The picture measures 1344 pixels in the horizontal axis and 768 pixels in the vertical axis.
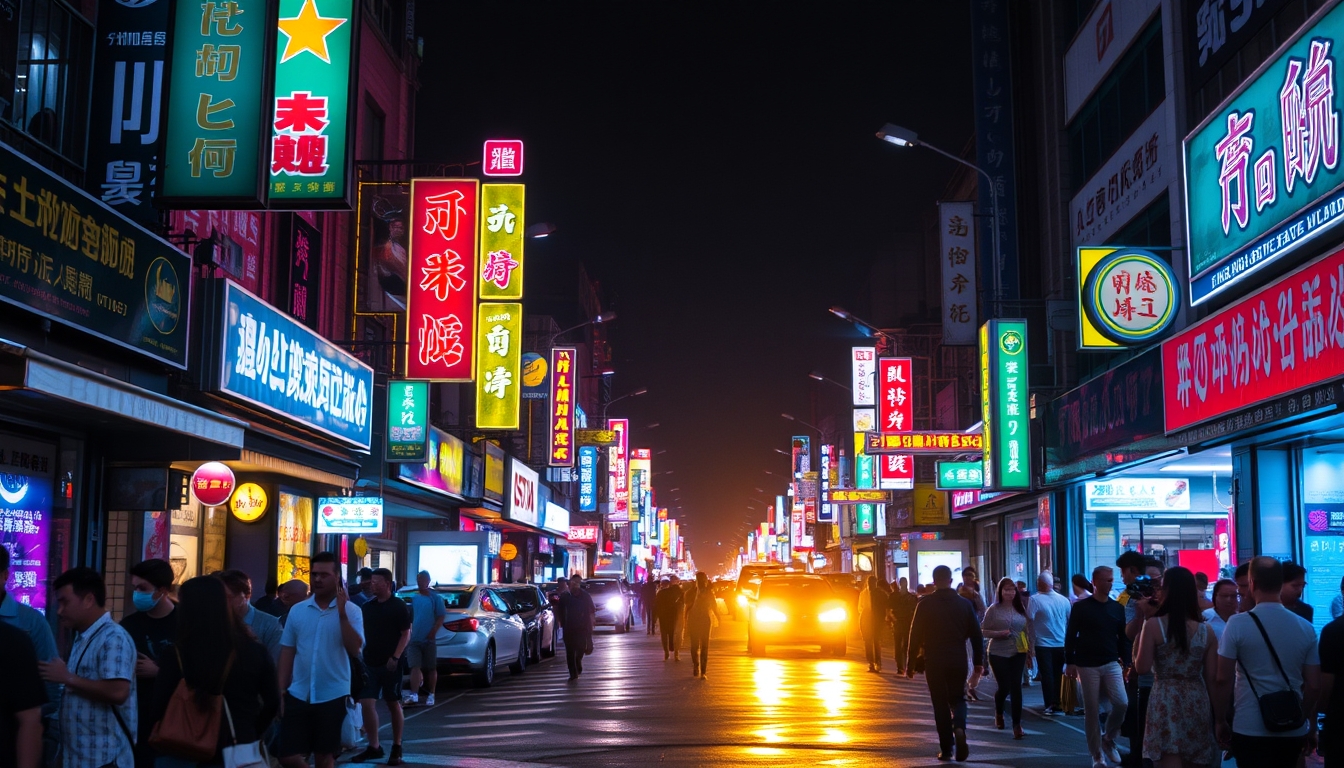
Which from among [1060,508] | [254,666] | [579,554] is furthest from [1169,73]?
[579,554]

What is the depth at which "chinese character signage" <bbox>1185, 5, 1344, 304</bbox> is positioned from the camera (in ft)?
48.8

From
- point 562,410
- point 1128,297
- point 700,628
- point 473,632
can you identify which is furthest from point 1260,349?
point 562,410

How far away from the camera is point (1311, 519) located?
17984 millimetres

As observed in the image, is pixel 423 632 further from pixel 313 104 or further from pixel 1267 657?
pixel 1267 657

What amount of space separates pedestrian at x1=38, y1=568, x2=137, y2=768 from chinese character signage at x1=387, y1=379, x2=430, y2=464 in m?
20.3

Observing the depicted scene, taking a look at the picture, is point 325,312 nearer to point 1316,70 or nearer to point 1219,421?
point 1219,421

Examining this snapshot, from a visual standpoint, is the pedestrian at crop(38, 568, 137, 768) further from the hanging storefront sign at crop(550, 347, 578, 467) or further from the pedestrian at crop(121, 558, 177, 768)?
the hanging storefront sign at crop(550, 347, 578, 467)

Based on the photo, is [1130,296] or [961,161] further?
[961,161]

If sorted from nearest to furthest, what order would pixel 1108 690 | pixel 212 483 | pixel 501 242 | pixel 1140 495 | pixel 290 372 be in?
pixel 1108 690 < pixel 212 483 < pixel 290 372 < pixel 1140 495 < pixel 501 242

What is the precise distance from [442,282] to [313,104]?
1013cm

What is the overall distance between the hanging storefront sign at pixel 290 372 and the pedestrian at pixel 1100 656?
32.5 feet

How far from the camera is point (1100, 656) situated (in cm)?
1285

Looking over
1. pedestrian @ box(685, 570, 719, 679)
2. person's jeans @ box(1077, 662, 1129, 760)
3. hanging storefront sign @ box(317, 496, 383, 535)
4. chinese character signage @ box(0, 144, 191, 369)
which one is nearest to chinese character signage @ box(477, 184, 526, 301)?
hanging storefront sign @ box(317, 496, 383, 535)

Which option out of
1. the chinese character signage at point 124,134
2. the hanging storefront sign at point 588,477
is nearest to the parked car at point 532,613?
the chinese character signage at point 124,134
